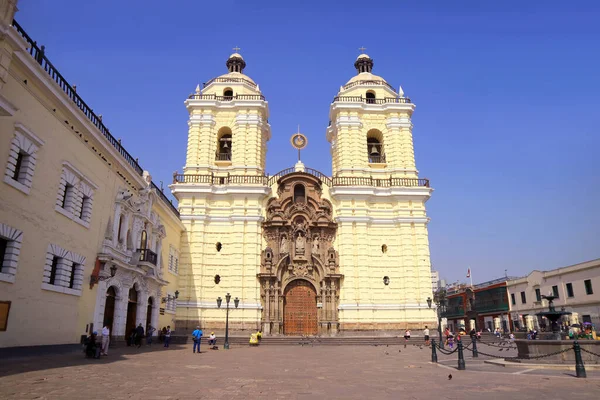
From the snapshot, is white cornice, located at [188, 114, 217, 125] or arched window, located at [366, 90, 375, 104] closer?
white cornice, located at [188, 114, 217, 125]

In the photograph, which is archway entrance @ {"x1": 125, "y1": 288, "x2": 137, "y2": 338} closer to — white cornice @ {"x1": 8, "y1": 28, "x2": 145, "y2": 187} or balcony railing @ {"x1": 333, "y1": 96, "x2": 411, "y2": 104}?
white cornice @ {"x1": 8, "y1": 28, "x2": 145, "y2": 187}

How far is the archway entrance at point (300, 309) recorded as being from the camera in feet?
99.8

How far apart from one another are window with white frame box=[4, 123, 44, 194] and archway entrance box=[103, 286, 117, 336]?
7.60 metres

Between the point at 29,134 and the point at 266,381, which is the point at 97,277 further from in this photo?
the point at 266,381

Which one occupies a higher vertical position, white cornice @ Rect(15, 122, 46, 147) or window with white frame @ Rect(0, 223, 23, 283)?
white cornice @ Rect(15, 122, 46, 147)

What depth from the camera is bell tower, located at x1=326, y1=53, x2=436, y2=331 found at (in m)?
30.2

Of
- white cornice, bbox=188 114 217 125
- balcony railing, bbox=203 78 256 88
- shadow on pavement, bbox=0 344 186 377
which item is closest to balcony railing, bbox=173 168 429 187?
white cornice, bbox=188 114 217 125

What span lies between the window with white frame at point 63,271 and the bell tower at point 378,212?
18.3 meters

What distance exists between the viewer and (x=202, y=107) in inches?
1347

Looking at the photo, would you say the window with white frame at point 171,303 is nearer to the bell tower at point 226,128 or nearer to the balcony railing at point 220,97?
the bell tower at point 226,128

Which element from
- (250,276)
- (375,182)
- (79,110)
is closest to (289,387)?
(79,110)

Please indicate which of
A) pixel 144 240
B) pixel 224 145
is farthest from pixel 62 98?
pixel 224 145

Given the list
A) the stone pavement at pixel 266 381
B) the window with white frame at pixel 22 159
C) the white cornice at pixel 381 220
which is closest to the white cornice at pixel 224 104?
the white cornice at pixel 381 220

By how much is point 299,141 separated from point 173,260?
1447 centimetres
